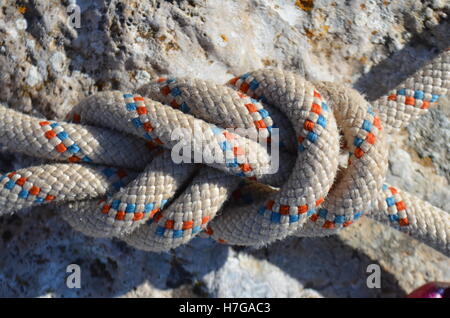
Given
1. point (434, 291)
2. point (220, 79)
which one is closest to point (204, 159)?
point (220, 79)

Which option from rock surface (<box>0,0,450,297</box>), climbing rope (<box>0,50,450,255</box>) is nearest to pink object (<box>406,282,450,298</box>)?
rock surface (<box>0,0,450,297</box>)

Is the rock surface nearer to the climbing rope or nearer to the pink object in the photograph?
the pink object

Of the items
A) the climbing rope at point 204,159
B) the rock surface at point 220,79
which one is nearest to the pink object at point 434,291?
the rock surface at point 220,79

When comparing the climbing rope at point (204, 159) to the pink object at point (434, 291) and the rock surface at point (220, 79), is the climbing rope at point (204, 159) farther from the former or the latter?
the pink object at point (434, 291)

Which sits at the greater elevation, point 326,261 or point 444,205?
point 444,205

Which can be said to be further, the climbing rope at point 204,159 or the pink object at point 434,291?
the pink object at point 434,291

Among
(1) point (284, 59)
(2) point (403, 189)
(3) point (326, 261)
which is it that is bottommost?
(3) point (326, 261)

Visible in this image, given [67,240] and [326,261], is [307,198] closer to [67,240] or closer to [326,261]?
[326,261]

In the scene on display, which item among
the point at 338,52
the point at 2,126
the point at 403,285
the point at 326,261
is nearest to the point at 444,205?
the point at 403,285
